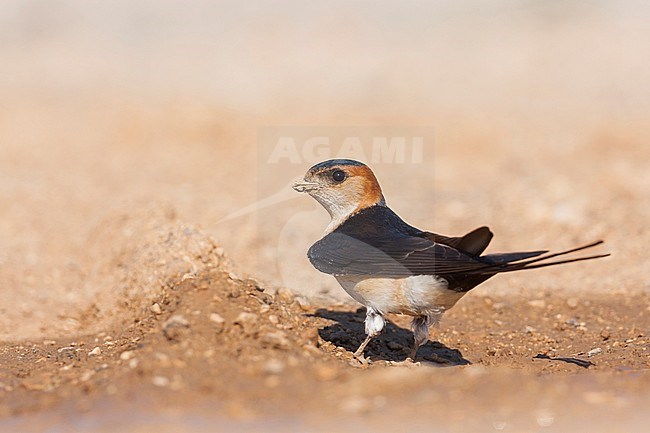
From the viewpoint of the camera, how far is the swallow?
651 cm

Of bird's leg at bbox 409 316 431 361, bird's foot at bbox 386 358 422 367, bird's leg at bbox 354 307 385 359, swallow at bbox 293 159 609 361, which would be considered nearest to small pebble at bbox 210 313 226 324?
swallow at bbox 293 159 609 361

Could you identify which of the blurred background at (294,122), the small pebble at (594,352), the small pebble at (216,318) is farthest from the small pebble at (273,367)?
the blurred background at (294,122)

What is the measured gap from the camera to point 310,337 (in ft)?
20.8

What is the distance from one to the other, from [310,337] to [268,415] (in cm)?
143

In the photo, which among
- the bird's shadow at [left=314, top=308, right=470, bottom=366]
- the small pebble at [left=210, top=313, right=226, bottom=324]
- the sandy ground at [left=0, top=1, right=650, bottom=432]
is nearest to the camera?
the sandy ground at [left=0, top=1, right=650, bottom=432]

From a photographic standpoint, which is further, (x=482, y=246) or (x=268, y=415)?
(x=482, y=246)

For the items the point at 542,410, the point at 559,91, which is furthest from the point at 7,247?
the point at 559,91

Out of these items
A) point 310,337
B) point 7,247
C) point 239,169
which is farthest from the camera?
point 239,169

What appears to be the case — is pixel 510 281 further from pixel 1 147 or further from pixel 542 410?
pixel 1 147

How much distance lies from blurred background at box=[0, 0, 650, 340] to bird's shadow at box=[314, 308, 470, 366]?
1.20 metres

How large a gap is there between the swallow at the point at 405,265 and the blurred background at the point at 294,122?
8.26 feet

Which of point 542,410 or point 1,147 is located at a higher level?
point 1,147

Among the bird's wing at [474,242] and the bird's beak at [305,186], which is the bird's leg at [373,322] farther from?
the bird's beak at [305,186]

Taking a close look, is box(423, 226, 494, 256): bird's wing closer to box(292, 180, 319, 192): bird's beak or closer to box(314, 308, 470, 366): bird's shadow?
box(314, 308, 470, 366): bird's shadow
